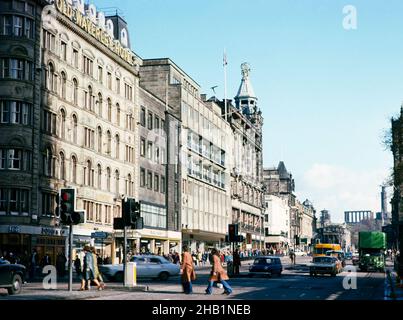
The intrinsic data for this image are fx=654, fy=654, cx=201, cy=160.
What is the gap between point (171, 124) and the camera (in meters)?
79.6

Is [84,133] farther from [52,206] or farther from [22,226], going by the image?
[22,226]

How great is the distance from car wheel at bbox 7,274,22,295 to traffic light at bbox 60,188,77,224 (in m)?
4.16

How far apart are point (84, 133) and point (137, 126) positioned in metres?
13.2

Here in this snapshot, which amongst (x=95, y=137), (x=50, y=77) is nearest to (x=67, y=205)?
(x=50, y=77)

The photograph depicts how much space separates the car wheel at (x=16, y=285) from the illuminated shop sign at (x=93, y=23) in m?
33.4

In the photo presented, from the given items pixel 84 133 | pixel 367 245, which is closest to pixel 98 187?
pixel 84 133

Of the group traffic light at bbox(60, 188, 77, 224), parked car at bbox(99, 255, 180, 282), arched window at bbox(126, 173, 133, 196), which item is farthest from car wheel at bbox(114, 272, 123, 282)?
arched window at bbox(126, 173, 133, 196)

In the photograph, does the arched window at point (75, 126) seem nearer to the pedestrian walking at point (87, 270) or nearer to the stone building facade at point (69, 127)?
the stone building facade at point (69, 127)

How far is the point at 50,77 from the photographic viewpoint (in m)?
51.8

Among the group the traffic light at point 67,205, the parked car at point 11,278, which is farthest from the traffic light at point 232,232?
the traffic light at point 67,205

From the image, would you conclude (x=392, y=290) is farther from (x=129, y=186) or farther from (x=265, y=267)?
(x=129, y=186)

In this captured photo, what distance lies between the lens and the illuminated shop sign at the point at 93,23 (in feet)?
181

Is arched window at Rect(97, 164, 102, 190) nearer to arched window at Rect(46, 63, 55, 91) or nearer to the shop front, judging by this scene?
the shop front
